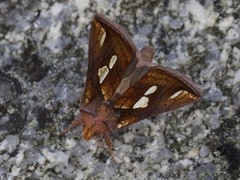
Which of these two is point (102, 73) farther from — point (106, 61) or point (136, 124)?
point (136, 124)

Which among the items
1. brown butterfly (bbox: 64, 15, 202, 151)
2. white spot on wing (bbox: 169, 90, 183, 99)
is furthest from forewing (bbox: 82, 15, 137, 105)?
white spot on wing (bbox: 169, 90, 183, 99)

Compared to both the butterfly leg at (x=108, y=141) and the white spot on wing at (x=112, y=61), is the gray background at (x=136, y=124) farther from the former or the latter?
the white spot on wing at (x=112, y=61)

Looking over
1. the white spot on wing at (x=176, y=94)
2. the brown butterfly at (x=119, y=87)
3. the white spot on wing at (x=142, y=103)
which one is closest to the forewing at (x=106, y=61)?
the brown butterfly at (x=119, y=87)

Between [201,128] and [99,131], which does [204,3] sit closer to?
[201,128]

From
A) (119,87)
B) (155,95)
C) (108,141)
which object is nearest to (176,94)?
(155,95)

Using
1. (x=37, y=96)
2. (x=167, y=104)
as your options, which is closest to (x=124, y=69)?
(x=167, y=104)

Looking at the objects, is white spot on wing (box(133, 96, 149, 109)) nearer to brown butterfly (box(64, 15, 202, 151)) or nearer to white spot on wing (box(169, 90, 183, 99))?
brown butterfly (box(64, 15, 202, 151))
